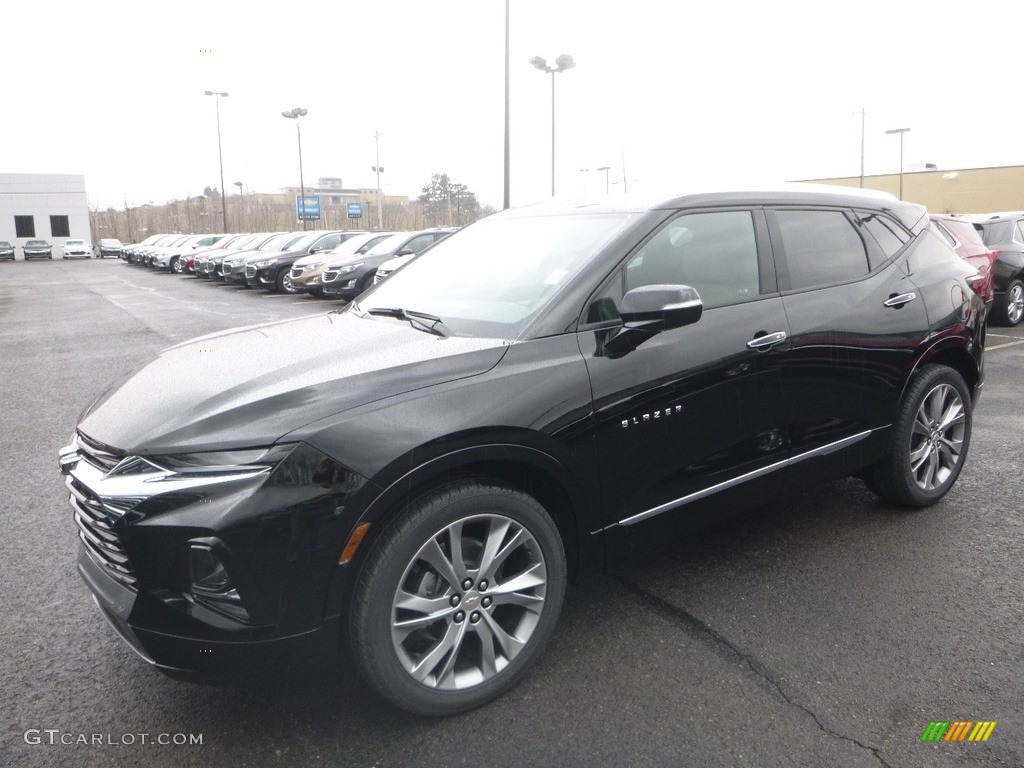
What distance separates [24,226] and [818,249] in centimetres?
7564

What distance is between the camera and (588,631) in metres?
3.24

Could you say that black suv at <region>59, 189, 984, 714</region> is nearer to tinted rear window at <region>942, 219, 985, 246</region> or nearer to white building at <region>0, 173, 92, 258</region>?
tinted rear window at <region>942, 219, 985, 246</region>

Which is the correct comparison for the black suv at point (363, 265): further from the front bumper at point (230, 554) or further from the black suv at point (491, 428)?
the front bumper at point (230, 554)

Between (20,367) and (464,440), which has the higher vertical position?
(464,440)

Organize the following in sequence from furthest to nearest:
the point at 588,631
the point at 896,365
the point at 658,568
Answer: the point at 896,365
the point at 658,568
the point at 588,631

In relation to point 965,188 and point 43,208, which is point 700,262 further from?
point 43,208

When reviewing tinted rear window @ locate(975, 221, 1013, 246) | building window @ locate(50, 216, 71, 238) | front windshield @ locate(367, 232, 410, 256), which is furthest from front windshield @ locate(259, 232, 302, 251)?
building window @ locate(50, 216, 71, 238)

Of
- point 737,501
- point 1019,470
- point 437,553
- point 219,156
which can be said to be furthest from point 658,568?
point 219,156

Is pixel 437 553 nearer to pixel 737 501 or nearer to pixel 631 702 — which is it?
pixel 631 702

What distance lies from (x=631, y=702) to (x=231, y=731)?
132 cm

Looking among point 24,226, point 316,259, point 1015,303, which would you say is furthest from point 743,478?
point 24,226

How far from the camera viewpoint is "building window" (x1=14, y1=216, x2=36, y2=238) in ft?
216

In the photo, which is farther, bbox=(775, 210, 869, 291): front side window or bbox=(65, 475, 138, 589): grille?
bbox=(775, 210, 869, 291): front side window

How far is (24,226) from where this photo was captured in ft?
218
